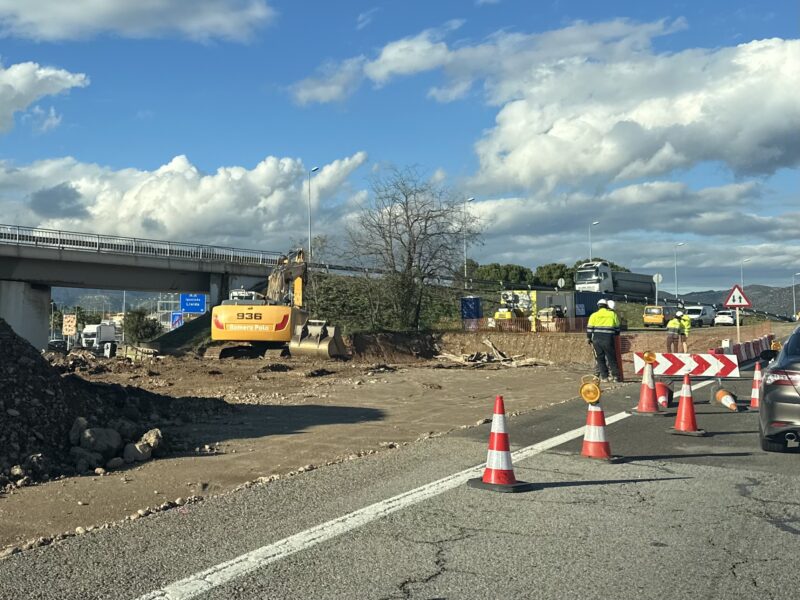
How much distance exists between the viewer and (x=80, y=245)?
4859 cm

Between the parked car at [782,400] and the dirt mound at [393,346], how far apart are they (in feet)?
74.4

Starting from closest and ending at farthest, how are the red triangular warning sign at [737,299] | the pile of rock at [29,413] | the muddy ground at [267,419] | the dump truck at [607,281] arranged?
the muddy ground at [267,419] < the pile of rock at [29,413] < the red triangular warning sign at [737,299] < the dump truck at [607,281]

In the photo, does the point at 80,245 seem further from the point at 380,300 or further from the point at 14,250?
the point at 380,300

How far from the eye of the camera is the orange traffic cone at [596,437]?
8.71 metres

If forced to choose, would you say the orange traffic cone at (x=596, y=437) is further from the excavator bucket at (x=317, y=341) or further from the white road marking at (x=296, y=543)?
the excavator bucket at (x=317, y=341)

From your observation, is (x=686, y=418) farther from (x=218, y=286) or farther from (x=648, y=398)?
(x=218, y=286)

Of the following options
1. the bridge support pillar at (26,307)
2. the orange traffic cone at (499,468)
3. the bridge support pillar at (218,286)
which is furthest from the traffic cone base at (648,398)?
the bridge support pillar at (218,286)

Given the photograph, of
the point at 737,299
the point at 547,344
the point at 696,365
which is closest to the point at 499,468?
the point at 696,365

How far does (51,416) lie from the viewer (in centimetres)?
934

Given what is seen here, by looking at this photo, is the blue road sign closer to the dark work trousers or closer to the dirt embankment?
the dirt embankment

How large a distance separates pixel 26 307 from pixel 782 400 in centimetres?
4801

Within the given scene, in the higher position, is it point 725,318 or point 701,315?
point 701,315

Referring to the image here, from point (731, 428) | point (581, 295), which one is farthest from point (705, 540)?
point (581, 295)

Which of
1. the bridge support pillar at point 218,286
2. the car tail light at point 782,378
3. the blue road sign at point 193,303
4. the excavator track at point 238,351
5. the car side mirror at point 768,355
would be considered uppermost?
the bridge support pillar at point 218,286
